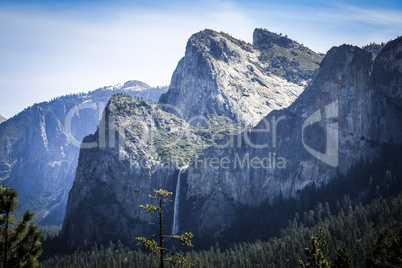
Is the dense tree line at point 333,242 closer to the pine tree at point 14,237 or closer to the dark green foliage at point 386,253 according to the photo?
the dark green foliage at point 386,253

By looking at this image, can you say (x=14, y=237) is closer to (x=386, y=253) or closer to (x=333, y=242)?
(x=386, y=253)

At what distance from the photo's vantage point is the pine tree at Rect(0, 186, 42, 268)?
32125 mm

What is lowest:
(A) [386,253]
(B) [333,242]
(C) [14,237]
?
(B) [333,242]

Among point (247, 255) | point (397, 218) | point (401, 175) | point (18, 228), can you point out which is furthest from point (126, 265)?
point (18, 228)

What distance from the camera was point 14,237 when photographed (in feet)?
107

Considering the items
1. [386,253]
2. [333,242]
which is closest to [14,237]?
[386,253]

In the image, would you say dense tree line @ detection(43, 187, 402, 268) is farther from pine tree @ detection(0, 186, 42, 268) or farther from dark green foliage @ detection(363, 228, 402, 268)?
pine tree @ detection(0, 186, 42, 268)

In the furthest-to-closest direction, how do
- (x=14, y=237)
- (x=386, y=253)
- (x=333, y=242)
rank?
(x=333, y=242) < (x=386, y=253) < (x=14, y=237)

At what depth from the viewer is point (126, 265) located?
7283 inches

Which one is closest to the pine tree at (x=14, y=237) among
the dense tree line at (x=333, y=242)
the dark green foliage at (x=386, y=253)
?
the dark green foliage at (x=386, y=253)

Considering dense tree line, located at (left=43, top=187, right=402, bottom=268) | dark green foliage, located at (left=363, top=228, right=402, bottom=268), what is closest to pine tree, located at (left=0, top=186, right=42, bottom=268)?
dark green foliage, located at (left=363, top=228, right=402, bottom=268)

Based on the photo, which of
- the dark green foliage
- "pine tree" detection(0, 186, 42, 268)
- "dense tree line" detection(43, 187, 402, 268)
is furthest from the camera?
"dense tree line" detection(43, 187, 402, 268)

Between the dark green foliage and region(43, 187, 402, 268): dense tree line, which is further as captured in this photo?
region(43, 187, 402, 268): dense tree line

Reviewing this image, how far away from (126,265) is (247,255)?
55.0 metres
